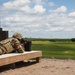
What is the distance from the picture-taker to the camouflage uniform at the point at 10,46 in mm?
11305

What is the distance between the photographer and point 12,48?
11.7 meters

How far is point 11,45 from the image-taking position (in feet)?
38.1

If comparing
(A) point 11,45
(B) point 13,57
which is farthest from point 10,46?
(B) point 13,57

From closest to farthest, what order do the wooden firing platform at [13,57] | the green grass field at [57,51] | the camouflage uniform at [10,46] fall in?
the wooden firing platform at [13,57]
the camouflage uniform at [10,46]
the green grass field at [57,51]

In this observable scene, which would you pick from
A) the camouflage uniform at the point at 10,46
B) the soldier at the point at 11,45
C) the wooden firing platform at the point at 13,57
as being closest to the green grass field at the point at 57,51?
the wooden firing platform at the point at 13,57

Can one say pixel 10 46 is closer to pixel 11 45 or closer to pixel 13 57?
pixel 11 45

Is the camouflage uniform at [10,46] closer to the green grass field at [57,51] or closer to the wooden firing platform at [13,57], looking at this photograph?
the wooden firing platform at [13,57]

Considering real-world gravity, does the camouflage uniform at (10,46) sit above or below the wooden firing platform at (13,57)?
above

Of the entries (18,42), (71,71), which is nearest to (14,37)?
(18,42)

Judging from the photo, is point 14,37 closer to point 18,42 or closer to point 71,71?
point 18,42

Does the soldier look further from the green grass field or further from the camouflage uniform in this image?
the green grass field

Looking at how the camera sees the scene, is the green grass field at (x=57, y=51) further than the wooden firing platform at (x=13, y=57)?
Yes

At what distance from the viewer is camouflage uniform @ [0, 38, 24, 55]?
11305 millimetres

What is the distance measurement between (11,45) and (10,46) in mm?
63
